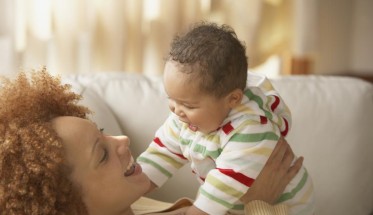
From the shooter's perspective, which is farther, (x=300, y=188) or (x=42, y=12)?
(x=42, y=12)

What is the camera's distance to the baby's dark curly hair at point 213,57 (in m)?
1.36

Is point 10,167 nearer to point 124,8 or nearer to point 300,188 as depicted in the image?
point 300,188

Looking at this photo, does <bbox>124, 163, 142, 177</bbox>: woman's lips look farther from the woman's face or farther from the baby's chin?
the baby's chin

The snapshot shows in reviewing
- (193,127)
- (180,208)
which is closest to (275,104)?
(193,127)

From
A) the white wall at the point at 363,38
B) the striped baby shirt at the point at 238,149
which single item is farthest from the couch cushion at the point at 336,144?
the white wall at the point at 363,38

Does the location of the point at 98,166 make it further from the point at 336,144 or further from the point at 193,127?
the point at 336,144

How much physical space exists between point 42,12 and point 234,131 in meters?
1.62

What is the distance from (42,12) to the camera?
111 inches

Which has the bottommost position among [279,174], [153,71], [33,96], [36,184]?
[153,71]

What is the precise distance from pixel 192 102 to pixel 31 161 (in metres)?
0.36

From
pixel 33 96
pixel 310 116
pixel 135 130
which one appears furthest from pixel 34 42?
pixel 33 96

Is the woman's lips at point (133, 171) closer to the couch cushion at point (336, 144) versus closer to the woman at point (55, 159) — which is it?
the woman at point (55, 159)

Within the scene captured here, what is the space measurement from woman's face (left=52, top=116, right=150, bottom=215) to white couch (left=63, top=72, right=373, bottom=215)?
61 centimetres

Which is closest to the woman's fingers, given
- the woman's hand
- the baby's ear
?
the woman's hand
